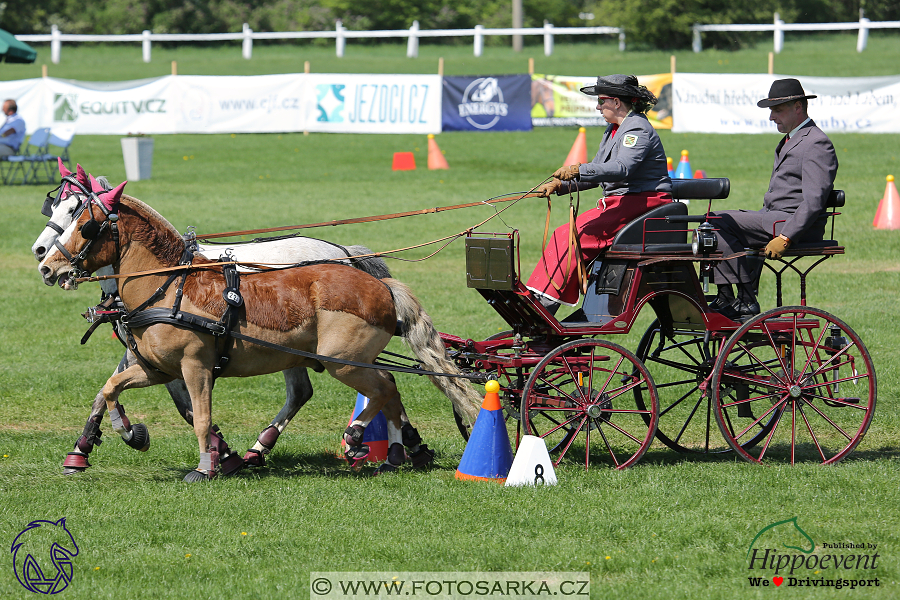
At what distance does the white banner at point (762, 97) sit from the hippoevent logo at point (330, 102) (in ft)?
32.1

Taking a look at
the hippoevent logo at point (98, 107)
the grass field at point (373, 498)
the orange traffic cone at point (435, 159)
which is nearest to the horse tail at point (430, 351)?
the grass field at point (373, 498)

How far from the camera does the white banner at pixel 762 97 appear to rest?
27.6 meters

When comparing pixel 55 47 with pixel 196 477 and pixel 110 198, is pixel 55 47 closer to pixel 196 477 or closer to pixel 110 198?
pixel 110 198

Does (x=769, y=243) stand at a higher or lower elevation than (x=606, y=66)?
lower

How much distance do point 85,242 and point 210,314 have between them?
2.88 ft

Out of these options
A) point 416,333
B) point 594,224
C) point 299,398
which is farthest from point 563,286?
point 299,398

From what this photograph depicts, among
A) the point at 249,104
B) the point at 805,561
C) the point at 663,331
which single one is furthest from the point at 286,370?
the point at 249,104

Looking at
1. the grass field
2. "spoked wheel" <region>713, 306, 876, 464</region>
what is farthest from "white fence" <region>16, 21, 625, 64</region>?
"spoked wheel" <region>713, 306, 876, 464</region>

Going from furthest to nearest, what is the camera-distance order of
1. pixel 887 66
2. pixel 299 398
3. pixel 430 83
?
pixel 887 66 < pixel 430 83 < pixel 299 398

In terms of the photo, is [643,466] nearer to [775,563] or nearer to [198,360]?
[775,563]

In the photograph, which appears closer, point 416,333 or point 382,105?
point 416,333

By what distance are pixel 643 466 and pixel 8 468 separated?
4.37m

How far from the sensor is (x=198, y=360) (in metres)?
6.61

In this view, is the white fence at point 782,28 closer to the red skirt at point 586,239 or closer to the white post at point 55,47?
the white post at point 55,47
